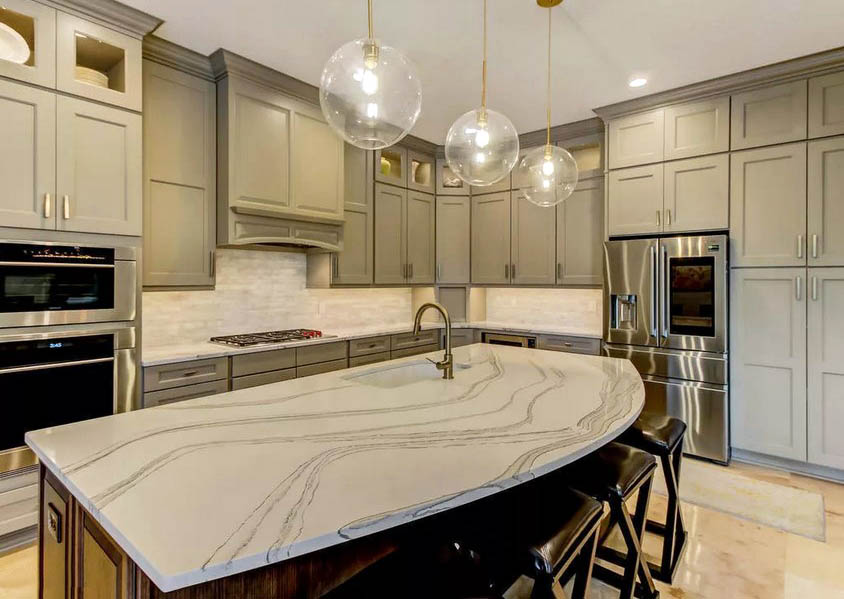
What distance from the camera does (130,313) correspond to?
2523 millimetres

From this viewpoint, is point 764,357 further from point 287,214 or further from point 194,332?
point 194,332

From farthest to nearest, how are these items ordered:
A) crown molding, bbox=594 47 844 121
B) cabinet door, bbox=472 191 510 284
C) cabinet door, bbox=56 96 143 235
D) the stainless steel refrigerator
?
1. cabinet door, bbox=472 191 510 284
2. the stainless steel refrigerator
3. crown molding, bbox=594 47 844 121
4. cabinet door, bbox=56 96 143 235

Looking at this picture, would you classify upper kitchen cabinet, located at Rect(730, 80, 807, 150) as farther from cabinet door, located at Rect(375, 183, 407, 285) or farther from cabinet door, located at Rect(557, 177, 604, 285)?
cabinet door, located at Rect(375, 183, 407, 285)

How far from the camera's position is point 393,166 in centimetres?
452

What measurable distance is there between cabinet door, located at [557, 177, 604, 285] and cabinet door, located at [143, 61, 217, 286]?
9.91 ft

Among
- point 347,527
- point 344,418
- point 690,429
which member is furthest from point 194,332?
point 690,429

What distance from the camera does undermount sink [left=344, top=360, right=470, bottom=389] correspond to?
2186mm

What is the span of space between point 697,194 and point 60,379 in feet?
13.9

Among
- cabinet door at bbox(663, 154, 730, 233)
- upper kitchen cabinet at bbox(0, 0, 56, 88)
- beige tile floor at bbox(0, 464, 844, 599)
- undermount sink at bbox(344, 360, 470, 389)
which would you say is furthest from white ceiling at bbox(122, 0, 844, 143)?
beige tile floor at bbox(0, 464, 844, 599)

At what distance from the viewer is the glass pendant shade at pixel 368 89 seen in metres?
1.55

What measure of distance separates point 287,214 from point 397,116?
1.91 metres

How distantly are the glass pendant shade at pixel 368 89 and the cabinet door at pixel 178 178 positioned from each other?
1.77 m

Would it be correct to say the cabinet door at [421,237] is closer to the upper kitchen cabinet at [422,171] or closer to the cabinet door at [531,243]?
the upper kitchen cabinet at [422,171]

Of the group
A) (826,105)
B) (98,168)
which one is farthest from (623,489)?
(826,105)
